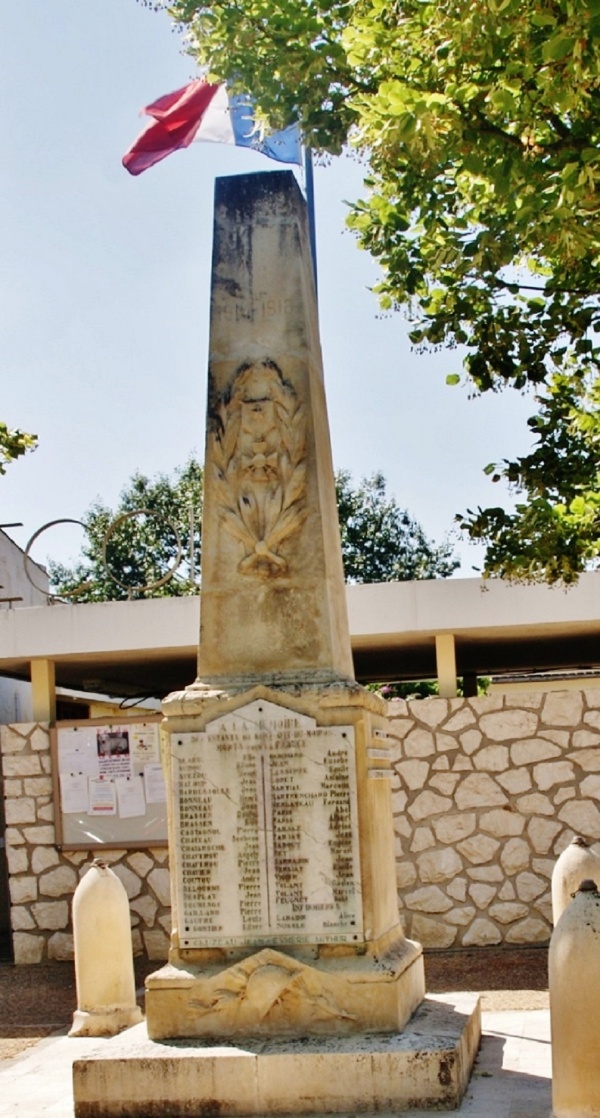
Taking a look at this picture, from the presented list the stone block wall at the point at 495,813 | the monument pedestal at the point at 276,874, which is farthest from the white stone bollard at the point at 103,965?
the stone block wall at the point at 495,813

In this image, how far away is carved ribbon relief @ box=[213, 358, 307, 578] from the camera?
24.6 ft

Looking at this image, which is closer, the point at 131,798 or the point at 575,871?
the point at 575,871

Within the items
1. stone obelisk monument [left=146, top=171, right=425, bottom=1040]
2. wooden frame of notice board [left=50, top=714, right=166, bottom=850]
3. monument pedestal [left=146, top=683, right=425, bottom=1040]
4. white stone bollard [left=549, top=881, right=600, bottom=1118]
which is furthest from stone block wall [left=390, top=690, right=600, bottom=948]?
white stone bollard [left=549, top=881, right=600, bottom=1118]

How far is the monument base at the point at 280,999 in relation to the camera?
6.87 m

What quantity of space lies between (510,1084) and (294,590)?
2.68 meters

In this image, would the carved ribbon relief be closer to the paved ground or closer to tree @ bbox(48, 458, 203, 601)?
the paved ground

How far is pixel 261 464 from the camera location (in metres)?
7.57

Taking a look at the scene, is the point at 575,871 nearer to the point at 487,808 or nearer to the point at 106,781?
the point at 487,808

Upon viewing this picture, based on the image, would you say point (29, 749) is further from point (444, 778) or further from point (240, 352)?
point (240, 352)

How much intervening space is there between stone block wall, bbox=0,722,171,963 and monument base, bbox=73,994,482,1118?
699cm

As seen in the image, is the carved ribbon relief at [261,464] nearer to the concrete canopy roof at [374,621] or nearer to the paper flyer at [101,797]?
the concrete canopy roof at [374,621]

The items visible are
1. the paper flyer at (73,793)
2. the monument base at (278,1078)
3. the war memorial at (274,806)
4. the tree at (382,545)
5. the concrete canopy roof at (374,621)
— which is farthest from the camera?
the tree at (382,545)

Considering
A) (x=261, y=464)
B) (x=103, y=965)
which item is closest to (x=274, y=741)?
(x=261, y=464)

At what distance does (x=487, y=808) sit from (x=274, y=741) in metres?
6.52
